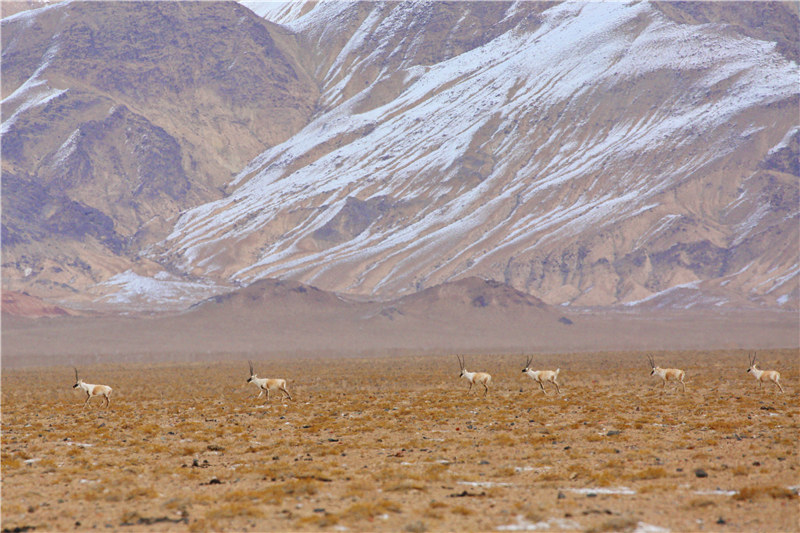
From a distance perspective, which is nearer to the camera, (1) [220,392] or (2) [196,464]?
(2) [196,464]

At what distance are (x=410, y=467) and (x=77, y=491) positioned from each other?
616 centimetres

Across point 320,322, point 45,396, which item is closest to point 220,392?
point 45,396

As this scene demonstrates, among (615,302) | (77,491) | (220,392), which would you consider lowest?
(615,302)

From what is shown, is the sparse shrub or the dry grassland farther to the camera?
the sparse shrub

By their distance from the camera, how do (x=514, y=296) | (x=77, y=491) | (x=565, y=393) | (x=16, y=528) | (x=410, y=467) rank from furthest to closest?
(x=514, y=296) < (x=565, y=393) < (x=410, y=467) < (x=77, y=491) < (x=16, y=528)

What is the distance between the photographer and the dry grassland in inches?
514

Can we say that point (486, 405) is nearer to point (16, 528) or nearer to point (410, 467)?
point (410, 467)

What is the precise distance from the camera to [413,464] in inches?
693

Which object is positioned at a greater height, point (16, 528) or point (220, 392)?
point (16, 528)

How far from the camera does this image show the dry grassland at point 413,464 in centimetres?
1305

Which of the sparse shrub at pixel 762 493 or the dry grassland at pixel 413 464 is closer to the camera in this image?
the dry grassland at pixel 413 464

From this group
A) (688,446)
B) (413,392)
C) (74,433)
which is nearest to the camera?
(688,446)

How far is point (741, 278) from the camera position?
18038 cm

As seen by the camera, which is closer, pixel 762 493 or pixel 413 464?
pixel 762 493
